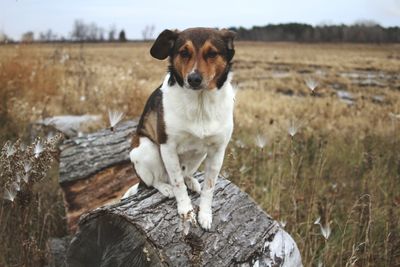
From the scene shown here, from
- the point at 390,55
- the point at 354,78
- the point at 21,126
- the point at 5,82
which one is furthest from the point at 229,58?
the point at 390,55

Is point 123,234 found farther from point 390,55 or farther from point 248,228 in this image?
point 390,55

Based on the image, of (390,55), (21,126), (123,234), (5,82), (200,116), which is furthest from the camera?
(390,55)

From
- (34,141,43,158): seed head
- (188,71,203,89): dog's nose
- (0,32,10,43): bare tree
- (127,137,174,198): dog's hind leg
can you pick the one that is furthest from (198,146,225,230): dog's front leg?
(0,32,10,43): bare tree

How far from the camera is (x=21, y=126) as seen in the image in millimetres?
7543

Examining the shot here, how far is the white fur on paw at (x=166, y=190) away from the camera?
3.70 m

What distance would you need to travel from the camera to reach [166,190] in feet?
12.2

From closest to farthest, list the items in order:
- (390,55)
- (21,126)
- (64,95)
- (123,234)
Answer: (123,234) → (21,126) → (64,95) → (390,55)

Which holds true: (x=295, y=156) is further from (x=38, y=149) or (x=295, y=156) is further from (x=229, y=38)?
(x=38, y=149)


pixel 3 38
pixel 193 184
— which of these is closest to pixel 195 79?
pixel 193 184

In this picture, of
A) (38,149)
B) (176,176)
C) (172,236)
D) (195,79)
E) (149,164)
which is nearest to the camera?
(195,79)

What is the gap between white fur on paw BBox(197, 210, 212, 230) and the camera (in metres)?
3.45

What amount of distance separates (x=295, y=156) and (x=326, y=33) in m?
22.3

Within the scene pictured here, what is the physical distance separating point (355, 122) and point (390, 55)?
14.2m

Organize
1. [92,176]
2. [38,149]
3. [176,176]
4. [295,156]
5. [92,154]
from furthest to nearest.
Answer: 1. [295,156]
2. [92,154]
3. [92,176]
4. [38,149]
5. [176,176]
